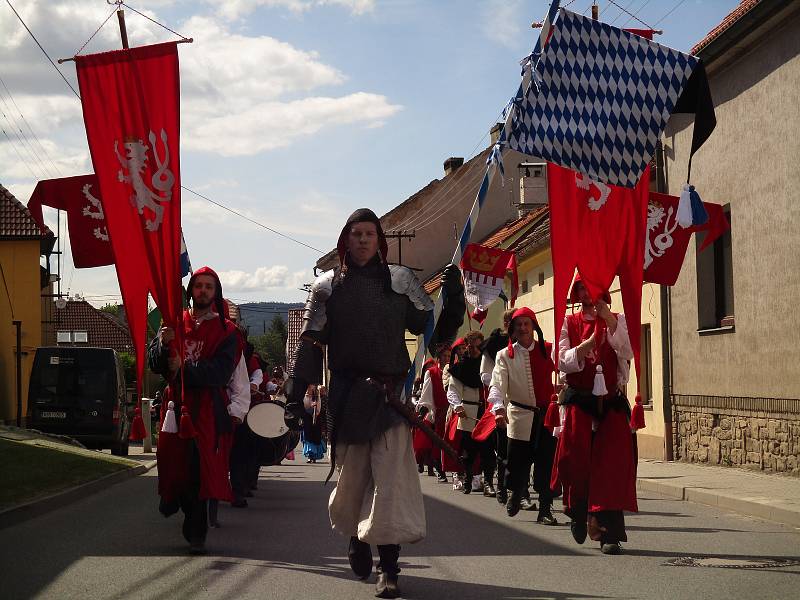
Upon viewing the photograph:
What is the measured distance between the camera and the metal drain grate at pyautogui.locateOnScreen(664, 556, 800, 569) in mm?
8188

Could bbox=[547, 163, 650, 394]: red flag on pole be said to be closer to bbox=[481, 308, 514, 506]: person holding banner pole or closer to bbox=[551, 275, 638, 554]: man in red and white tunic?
bbox=[551, 275, 638, 554]: man in red and white tunic

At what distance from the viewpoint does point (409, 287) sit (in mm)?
7371

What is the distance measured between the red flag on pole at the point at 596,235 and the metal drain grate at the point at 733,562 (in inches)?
59.5

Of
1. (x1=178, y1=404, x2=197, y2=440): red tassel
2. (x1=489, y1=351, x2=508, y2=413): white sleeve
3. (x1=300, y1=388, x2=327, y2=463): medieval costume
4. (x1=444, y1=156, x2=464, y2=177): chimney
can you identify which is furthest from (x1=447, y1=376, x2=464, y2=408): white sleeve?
(x1=444, y1=156, x2=464, y2=177): chimney

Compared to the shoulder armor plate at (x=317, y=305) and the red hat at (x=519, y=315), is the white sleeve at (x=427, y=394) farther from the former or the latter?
the shoulder armor plate at (x=317, y=305)

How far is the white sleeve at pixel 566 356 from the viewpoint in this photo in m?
9.05

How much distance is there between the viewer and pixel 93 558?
347 inches

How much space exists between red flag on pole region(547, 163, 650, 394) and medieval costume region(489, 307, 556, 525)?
2.24 meters

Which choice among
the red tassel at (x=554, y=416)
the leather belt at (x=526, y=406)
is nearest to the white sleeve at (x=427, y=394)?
the leather belt at (x=526, y=406)

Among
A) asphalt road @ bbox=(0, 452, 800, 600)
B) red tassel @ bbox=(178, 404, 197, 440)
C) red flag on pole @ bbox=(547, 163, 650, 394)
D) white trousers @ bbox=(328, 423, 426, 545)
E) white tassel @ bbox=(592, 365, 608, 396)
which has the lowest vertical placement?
asphalt road @ bbox=(0, 452, 800, 600)

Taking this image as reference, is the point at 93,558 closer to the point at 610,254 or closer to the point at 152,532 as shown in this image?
the point at 152,532

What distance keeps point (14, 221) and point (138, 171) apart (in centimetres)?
4005

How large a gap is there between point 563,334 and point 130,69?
147 inches

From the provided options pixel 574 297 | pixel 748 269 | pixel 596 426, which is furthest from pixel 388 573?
pixel 748 269
